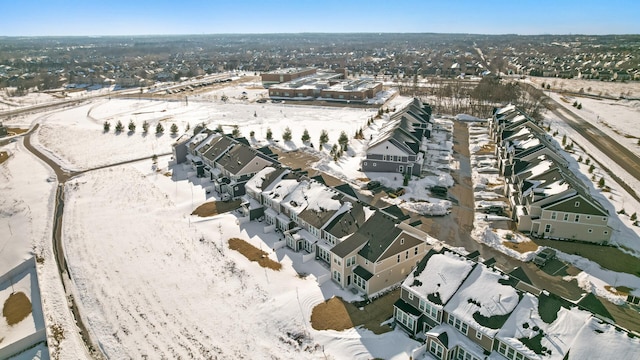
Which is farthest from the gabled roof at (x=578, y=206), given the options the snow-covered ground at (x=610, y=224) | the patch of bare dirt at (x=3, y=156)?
the patch of bare dirt at (x=3, y=156)

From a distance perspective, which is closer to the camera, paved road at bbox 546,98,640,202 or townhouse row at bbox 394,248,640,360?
townhouse row at bbox 394,248,640,360

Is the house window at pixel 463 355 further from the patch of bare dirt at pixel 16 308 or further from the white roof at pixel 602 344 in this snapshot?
the patch of bare dirt at pixel 16 308

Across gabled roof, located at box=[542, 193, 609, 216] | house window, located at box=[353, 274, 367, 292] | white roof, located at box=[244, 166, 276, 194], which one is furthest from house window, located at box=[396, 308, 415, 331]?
white roof, located at box=[244, 166, 276, 194]

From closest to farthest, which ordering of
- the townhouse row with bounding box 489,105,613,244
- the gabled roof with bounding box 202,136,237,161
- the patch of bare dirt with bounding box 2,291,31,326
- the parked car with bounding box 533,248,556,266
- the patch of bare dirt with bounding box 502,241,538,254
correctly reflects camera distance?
the patch of bare dirt with bounding box 2,291,31,326 → the parked car with bounding box 533,248,556,266 → the patch of bare dirt with bounding box 502,241,538,254 → the townhouse row with bounding box 489,105,613,244 → the gabled roof with bounding box 202,136,237,161

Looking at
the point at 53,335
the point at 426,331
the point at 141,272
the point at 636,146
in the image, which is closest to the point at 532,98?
the point at 636,146

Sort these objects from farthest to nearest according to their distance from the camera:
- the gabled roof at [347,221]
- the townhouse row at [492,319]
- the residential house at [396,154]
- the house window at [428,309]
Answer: the residential house at [396,154]
the gabled roof at [347,221]
the house window at [428,309]
the townhouse row at [492,319]

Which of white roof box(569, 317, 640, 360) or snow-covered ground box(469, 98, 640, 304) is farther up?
white roof box(569, 317, 640, 360)

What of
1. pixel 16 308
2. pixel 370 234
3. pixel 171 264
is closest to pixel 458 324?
pixel 370 234

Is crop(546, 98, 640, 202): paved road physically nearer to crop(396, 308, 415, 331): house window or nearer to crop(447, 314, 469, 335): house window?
crop(447, 314, 469, 335): house window
